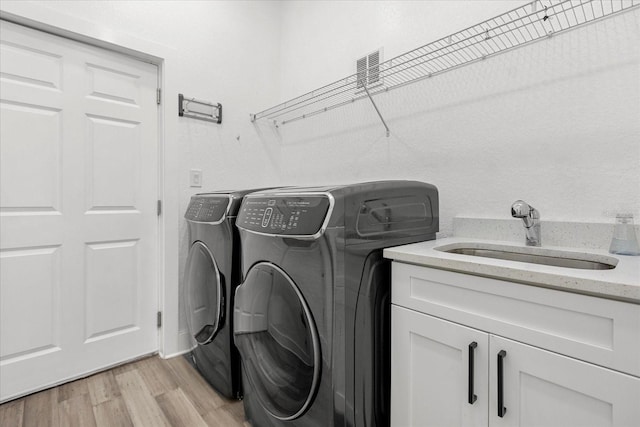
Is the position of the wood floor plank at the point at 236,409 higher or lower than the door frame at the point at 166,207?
lower

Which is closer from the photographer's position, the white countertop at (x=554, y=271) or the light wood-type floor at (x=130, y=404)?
the white countertop at (x=554, y=271)

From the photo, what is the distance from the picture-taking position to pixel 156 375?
1809 millimetres

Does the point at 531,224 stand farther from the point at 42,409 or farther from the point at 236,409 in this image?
the point at 42,409

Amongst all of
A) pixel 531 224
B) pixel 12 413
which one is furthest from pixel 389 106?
pixel 12 413

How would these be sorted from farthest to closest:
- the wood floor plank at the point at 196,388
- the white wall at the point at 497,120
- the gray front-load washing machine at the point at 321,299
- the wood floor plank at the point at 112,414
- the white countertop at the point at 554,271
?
the wood floor plank at the point at 196,388 < the wood floor plank at the point at 112,414 < the white wall at the point at 497,120 < the gray front-load washing machine at the point at 321,299 < the white countertop at the point at 554,271

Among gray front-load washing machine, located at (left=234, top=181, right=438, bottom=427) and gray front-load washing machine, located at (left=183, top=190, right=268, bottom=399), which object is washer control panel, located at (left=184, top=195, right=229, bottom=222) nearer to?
gray front-load washing machine, located at (left=183, top=190, right=268, bottom=399)

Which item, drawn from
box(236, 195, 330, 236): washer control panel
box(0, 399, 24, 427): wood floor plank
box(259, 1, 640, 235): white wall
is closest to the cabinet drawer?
box(236, 195, 330, 236): washer control panel

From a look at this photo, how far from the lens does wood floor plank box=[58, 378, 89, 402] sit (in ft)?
5.30

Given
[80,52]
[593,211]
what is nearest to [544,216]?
[593,211]

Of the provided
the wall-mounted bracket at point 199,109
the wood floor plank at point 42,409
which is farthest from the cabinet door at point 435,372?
the wall-mounted bracket at point 199,109

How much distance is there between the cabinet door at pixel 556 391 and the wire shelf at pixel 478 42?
1047mm

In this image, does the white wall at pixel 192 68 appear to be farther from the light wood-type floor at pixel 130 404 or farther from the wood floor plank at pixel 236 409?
the wood floor plank at pixel 236 409

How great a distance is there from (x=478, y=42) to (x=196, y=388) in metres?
2.16

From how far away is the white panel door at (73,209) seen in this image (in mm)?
1602
